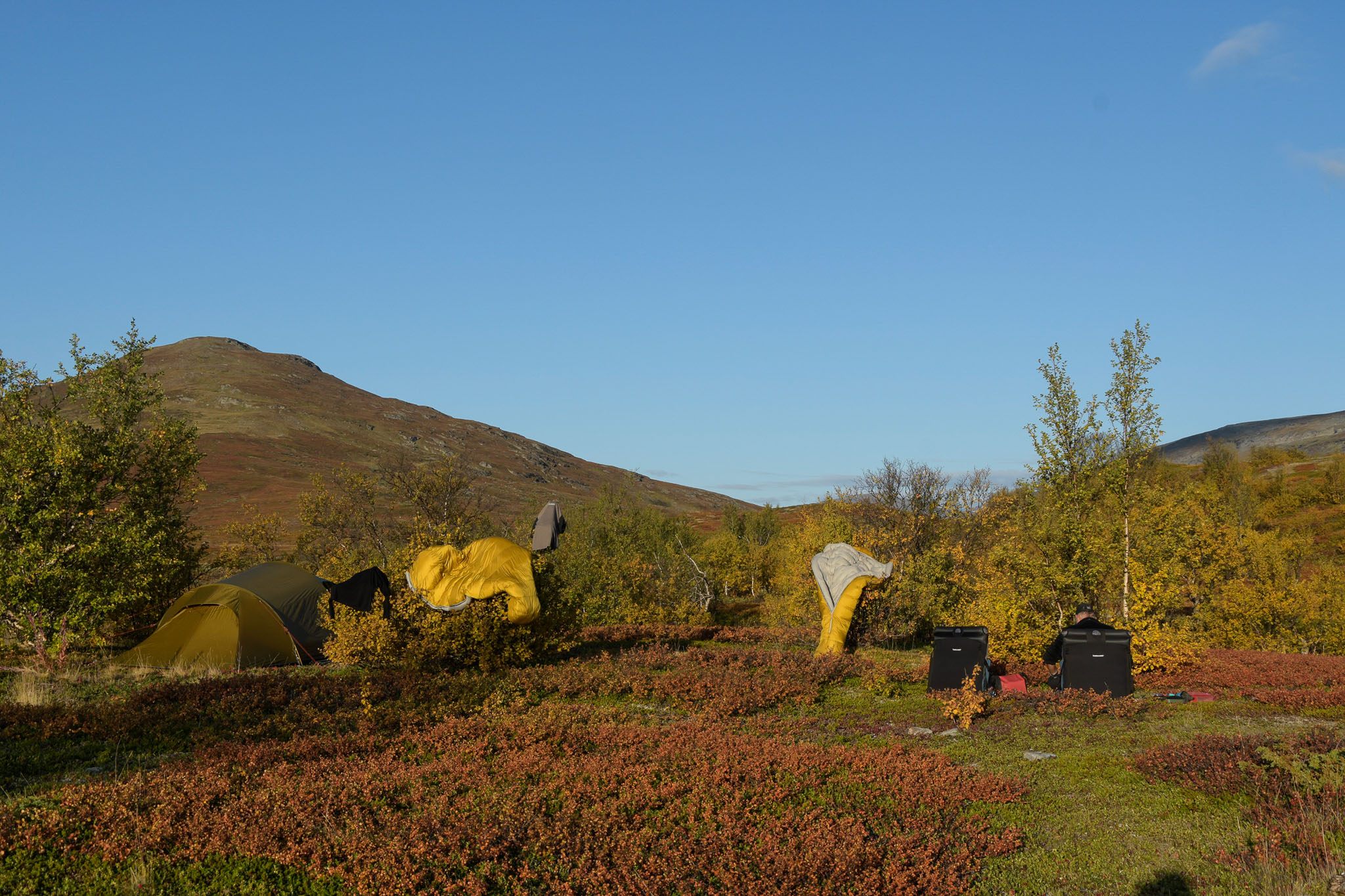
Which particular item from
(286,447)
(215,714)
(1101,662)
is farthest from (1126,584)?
(286,447)

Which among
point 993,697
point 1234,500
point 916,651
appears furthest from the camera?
point 1234,500

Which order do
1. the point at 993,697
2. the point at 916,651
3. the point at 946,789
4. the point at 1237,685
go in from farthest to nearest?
the point at 916,651 < the point at 1237,685 < the point at 993,697 < the point at 946,789

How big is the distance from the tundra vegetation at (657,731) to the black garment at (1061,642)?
55cm

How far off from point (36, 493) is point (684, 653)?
46.5 feet

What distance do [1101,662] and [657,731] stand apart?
25.4 feet

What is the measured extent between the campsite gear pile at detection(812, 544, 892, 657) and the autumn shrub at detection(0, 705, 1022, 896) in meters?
9.71

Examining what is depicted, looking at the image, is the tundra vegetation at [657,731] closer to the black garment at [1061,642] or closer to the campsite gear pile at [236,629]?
the black garment at [1061,642]

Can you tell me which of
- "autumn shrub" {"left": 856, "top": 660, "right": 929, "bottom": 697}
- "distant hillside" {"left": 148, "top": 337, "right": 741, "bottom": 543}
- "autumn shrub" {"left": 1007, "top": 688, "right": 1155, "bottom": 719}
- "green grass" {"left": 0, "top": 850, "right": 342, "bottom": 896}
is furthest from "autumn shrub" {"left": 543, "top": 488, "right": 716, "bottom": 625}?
"distant hillside" {"left": 148, "top": 337, "right": 741, "bottom": 543}

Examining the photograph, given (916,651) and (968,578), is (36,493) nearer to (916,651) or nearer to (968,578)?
(916,651)

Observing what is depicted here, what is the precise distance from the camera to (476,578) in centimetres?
1576

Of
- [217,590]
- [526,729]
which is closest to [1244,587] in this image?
[526,729]

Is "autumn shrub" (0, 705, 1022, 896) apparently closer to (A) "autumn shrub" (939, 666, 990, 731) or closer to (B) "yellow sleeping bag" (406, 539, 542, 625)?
(A) "autumn shrub" (939, 666, 990, 731)

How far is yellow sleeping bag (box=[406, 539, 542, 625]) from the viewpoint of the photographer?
15.6 meters

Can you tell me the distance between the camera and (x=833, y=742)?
1091 centimetres
